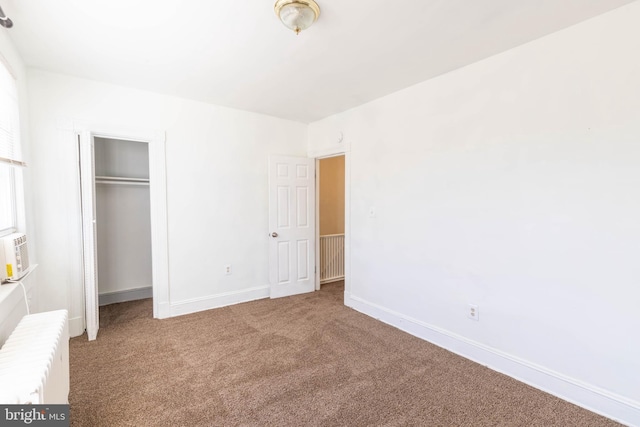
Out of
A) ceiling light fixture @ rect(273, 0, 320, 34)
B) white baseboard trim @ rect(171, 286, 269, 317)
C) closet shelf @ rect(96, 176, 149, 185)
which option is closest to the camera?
ceiling light fixture @ rect(273, 0, 320, 34)

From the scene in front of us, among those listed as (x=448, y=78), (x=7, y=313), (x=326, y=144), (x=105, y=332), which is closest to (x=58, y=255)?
(x=105, y=332)

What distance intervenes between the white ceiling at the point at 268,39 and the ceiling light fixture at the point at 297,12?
0.06m

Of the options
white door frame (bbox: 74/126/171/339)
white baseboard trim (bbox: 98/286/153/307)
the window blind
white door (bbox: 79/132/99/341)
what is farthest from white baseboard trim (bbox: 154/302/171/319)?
the window blind

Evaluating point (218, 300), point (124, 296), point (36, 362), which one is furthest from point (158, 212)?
point (36, 362)

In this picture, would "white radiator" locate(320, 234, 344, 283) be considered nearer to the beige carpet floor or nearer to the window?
the beige carpet floor

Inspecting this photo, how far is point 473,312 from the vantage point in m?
2.55

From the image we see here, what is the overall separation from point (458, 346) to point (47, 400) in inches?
111

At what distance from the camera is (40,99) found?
2.75 m

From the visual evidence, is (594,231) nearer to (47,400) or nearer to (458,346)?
(458,346)

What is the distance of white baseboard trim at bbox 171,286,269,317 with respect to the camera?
351 centimetres

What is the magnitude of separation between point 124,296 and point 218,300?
1.40 meters

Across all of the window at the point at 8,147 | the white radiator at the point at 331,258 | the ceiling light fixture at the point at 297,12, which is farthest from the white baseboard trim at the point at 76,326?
the ceiling light fixture at the point at 297,12

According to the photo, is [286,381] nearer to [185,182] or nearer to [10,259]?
[10,259]

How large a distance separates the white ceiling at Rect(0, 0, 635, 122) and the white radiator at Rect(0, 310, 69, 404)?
192 cm
